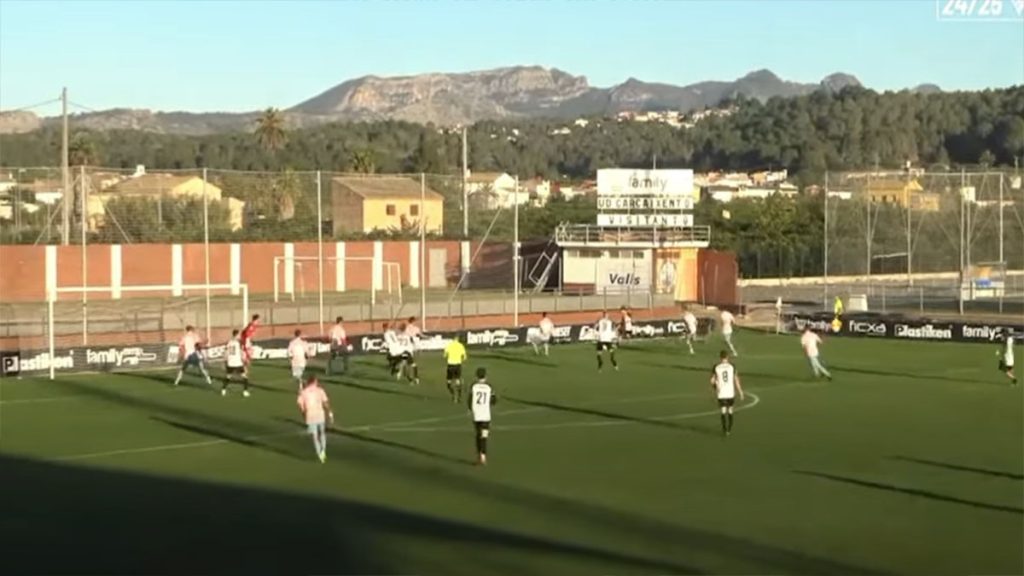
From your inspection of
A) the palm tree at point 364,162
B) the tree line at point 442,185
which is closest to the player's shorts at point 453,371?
the tree line at point 442,185

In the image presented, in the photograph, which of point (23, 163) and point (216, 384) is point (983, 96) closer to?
point (23, 163)

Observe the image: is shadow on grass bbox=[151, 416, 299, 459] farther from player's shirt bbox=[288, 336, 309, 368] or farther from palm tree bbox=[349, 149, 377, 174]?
palm tree bbox=[349, 149, 377, 174]

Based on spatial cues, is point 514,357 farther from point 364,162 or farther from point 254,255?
point 364,162

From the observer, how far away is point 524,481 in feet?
80.5

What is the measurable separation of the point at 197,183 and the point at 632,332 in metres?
30.9

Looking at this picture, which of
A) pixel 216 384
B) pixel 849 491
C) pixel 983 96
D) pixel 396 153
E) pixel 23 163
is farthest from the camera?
pixel 983 96

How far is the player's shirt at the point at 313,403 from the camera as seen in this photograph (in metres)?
25.8

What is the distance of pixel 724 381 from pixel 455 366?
8936mm

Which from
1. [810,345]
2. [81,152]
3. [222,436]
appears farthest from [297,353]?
[81,152]

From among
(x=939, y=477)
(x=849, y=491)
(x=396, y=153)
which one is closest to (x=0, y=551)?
(x=849, y=491)

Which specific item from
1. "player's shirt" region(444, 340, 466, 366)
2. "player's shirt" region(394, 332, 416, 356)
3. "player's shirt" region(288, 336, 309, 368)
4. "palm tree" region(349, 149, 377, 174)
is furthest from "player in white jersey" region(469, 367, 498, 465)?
"palm tree" region(349, 149, 377, 174)

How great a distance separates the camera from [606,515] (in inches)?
831

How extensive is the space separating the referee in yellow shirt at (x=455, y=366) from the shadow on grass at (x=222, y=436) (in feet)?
21.8

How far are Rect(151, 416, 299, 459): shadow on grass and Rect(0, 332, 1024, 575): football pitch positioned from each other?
0.23ft
